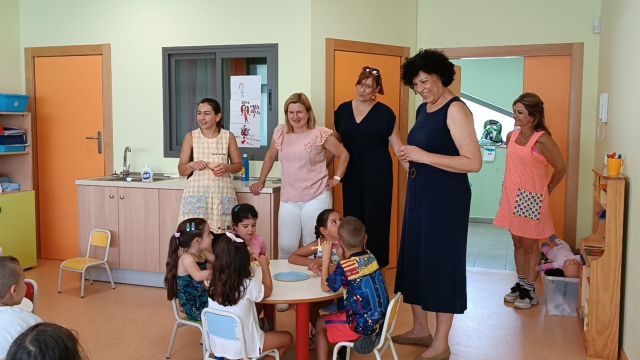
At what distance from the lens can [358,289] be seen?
9.62ft

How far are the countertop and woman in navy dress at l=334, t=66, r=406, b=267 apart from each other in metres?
0.62

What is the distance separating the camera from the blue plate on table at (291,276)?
3301mm

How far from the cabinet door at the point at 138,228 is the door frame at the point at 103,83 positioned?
0.81 metres

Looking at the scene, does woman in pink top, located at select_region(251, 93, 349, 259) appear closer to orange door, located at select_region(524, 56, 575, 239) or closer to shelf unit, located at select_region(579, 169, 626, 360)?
shelf unit, located at select_region(579, 169, 626, 360)

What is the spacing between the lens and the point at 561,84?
5.57 meters

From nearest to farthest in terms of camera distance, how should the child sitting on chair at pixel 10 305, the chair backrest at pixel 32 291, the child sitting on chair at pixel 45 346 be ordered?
the child sitting on chair at pixel 45 346 → the child sitting on chair at pixel 10 305 → the chair backrest at pixel 32 291

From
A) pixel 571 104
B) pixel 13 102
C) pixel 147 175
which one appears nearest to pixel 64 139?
pixel 13 102

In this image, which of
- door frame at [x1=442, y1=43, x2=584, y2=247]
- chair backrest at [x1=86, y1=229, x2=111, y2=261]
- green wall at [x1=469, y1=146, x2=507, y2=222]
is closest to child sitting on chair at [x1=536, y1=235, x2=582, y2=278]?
door frame at [x1=442, y1=43, x2=584, y2=247]

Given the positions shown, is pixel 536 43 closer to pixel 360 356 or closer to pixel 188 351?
pixel 360 356

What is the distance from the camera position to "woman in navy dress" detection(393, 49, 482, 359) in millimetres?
3126

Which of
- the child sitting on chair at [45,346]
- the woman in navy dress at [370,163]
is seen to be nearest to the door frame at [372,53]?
the woman in navy dress at [370,163]

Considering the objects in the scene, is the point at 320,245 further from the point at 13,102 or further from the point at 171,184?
the point at 13,102

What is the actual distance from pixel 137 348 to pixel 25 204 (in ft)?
8.09

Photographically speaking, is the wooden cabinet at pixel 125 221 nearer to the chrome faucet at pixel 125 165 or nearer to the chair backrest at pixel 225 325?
the chrome faucet at pixel 125 165
